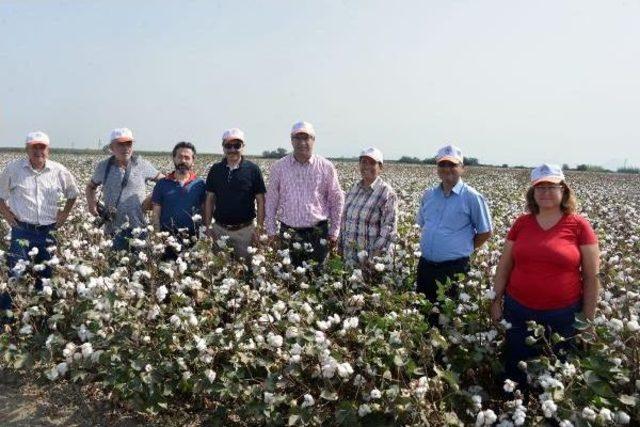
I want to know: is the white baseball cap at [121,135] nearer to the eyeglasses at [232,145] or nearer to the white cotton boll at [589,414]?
the eyeglasses at [232,145]

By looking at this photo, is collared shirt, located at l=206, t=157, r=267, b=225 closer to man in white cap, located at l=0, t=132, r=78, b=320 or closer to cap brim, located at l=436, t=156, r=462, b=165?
man in white cap, located at l=0, t=132, r=78, b=320

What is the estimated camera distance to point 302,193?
5.28 meters

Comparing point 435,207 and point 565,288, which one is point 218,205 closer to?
point 435,207

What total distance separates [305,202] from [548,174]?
242cm

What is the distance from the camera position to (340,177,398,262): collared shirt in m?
4.93

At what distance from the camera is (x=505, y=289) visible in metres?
3.81

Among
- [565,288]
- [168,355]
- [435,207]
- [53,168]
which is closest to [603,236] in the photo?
[435,207]

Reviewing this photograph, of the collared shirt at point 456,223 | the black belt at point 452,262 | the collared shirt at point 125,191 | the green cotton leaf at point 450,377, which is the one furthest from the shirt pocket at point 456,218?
the collared shirt at point 125,191

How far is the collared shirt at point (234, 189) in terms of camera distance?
5.31 metres

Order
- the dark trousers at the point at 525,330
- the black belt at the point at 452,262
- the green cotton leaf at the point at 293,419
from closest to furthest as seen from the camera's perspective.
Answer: the green cotton leaf at the point at 293,419 → the dark trousers at the point at 525,330 → the black belt at the point at 452,262

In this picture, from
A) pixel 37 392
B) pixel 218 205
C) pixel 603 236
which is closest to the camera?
pixel 37 392

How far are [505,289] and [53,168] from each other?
4.40 meters

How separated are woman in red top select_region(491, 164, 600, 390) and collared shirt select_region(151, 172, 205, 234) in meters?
3.15

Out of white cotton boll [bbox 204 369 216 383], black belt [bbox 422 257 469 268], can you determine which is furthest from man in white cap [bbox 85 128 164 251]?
black belt [bbox 422 257 469 268]
